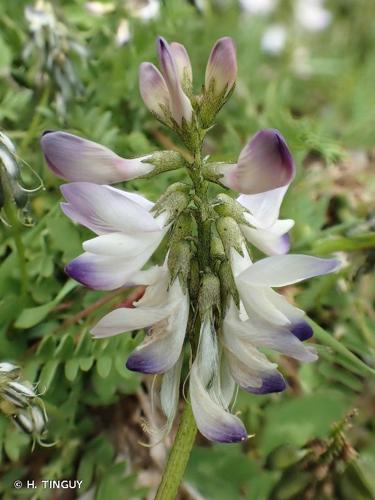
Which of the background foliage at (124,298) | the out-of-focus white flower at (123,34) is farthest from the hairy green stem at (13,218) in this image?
the out-of-focus white flower at (123,34)

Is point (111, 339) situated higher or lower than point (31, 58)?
lower

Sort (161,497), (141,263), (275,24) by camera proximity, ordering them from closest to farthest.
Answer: (141,263) → (161,497) → (275,24)

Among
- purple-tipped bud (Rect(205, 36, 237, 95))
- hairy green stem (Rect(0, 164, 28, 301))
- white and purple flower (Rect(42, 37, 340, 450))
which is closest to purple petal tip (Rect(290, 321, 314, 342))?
white and purple flower (Rect(42, 37, 340, 450))

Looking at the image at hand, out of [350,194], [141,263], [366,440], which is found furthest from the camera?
[350,194]

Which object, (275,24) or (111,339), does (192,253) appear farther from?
(275,24)

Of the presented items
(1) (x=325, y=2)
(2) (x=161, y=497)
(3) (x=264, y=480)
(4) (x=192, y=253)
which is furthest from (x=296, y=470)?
(1) (x=325, y=2)

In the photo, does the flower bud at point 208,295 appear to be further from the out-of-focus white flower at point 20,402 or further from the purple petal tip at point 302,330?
the out-of-focus white flower at point 20,402

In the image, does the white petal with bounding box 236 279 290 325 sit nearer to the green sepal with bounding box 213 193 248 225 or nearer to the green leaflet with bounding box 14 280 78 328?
the green sepal with bounding box 213 193 248 225
